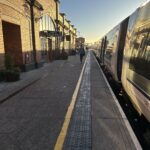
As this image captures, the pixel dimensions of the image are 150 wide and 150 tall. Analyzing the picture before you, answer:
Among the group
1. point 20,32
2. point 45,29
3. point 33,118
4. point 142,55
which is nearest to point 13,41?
point 20,32

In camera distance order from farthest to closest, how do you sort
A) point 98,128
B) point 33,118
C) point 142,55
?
1. point 33,118
2. point 142,55
3. point 98,128

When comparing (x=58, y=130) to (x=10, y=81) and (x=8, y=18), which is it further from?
(x=8, y=18)

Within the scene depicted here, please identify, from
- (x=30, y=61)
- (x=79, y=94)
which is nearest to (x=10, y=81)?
(x=79, y=94)

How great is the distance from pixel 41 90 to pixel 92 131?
5.02 meters

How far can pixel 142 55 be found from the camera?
5199mm

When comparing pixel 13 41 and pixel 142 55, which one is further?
pixel 13 41

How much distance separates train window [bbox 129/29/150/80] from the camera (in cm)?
474

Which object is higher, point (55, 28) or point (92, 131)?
point (55, 28)

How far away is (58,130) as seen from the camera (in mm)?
4957

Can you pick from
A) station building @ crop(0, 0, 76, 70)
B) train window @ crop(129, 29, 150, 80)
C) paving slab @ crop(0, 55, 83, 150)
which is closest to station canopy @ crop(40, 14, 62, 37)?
station building @ crop(0, 0, 76, 70)

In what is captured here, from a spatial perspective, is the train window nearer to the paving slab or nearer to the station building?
the paving slab

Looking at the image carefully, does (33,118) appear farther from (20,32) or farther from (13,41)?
(13,41)

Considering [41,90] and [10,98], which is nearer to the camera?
[10,98]

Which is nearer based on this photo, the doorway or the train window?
the train window
